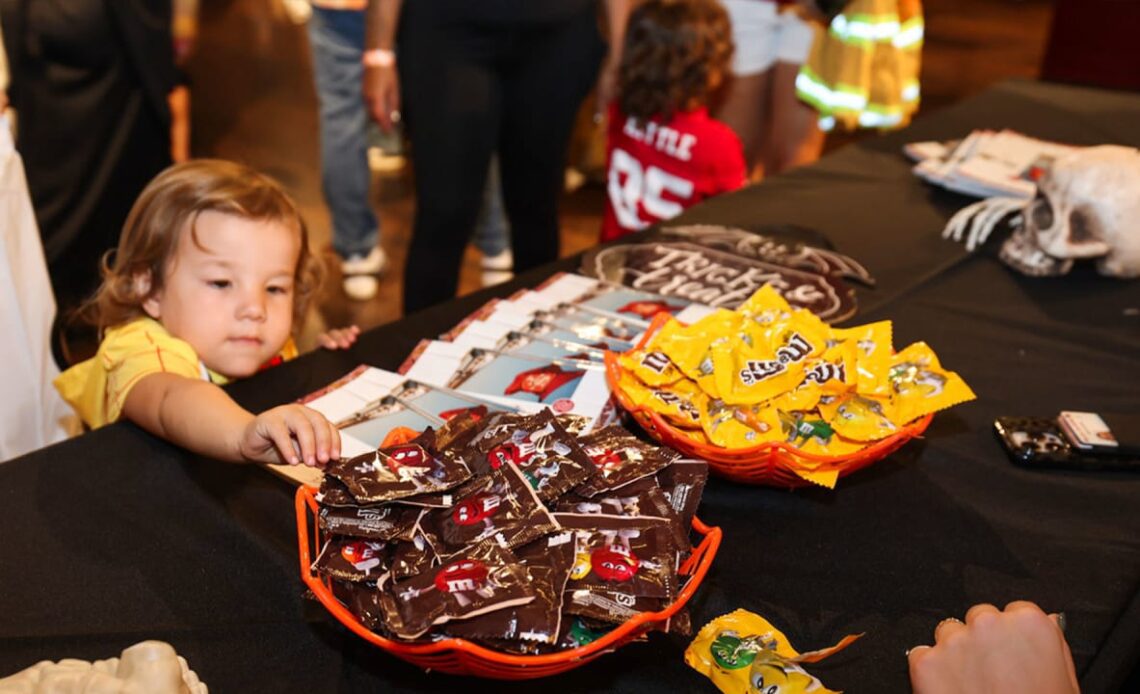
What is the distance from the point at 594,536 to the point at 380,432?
36cm

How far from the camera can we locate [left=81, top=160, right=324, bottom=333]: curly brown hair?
1.27 meters

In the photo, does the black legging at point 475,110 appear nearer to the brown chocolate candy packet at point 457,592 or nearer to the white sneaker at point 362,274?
the white sneaker at point 362,274

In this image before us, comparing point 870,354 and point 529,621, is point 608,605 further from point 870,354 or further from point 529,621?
point 870,354

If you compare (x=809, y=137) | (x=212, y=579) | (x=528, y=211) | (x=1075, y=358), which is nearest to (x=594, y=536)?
(x=212, y=579)

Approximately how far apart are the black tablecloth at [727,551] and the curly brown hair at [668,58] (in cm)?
98

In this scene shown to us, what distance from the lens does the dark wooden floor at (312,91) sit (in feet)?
11.2

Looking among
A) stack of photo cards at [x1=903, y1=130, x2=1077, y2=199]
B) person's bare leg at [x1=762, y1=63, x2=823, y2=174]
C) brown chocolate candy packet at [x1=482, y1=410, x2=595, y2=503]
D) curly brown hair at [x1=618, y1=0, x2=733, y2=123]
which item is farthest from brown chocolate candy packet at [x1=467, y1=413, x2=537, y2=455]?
person's bare leg at [x1=762, y1=63, x2=823, y2=174]

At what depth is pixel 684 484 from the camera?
2.94ft

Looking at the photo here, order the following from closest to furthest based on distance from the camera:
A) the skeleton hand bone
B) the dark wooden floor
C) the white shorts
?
the skeleton hand bone
the white shorts
the dark wooden floor

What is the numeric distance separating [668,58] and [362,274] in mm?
1315

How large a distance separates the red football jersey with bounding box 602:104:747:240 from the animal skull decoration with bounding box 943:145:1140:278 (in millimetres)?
710

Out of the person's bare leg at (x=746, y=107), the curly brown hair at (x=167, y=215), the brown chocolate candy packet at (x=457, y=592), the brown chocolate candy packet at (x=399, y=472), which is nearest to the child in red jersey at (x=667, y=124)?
the person's bare leg at (x=746, y=107)

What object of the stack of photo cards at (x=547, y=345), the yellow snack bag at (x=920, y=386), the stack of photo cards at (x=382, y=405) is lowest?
the stack of photo cards at (x=547, y=345)

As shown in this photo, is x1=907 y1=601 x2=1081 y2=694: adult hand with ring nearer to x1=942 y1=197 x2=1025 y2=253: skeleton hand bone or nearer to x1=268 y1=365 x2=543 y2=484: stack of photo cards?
x1=268 y1=365 x2=543 y2=484: stack of photo cards
